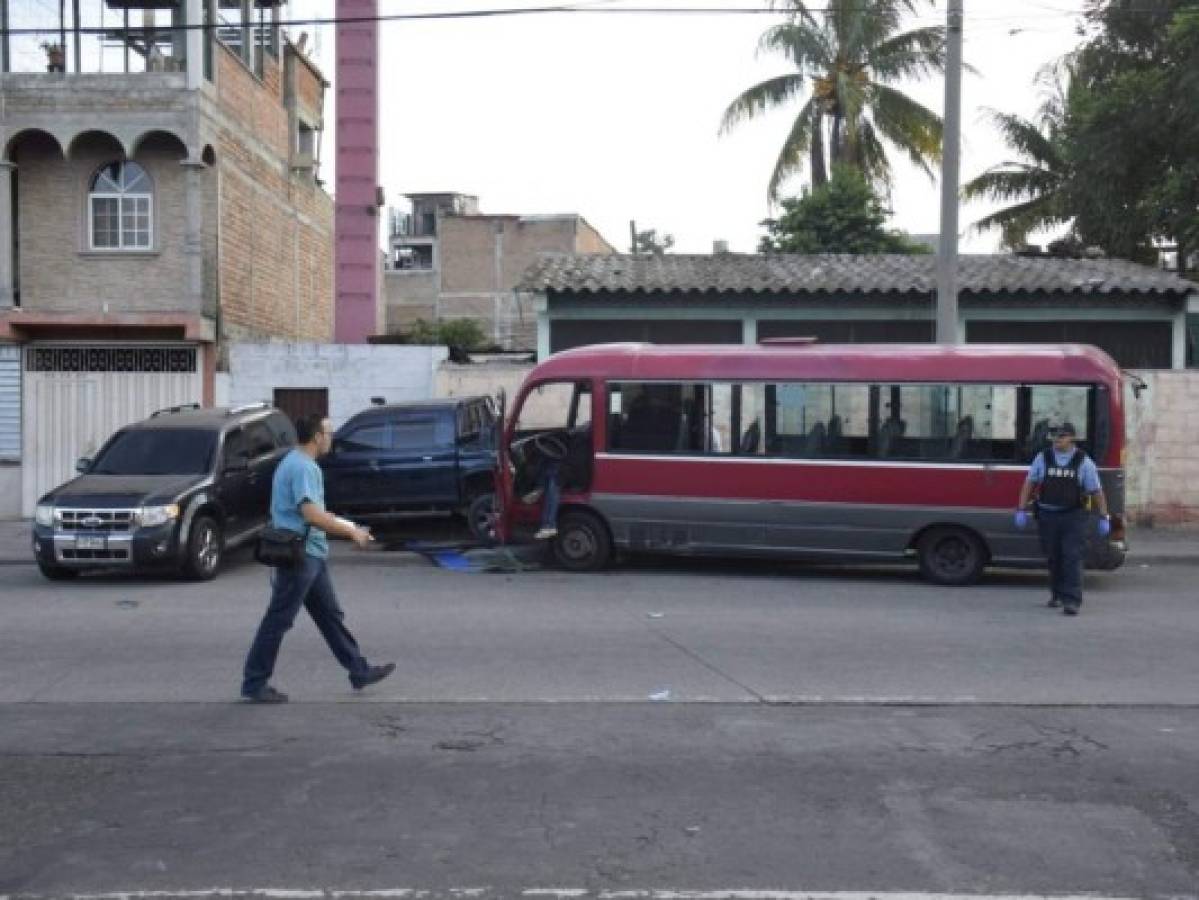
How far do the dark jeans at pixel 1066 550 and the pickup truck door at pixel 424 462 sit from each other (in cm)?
772

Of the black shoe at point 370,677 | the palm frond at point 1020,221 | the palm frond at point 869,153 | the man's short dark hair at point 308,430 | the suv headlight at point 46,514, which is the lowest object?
the black shoe at point 370,677

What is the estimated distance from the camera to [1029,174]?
29.4 metres

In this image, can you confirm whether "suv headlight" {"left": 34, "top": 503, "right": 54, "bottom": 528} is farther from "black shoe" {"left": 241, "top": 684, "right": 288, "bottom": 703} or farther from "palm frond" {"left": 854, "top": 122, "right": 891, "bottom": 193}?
"palm frond" {"left": 854, "top": 122, "right": 891, "bottom": 193}

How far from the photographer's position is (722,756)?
6.92 meters

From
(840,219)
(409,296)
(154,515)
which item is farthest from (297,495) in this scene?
(409,296)

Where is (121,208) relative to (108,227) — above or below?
above

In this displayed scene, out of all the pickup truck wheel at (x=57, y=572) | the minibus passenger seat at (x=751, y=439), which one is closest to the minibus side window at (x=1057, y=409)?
the minibus passenger seat at (x=751, y=439)

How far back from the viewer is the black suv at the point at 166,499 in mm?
13758

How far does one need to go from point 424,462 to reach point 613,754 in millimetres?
10423

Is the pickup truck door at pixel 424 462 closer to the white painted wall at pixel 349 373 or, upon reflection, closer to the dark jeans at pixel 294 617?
the white painted wall at pixel 349 373

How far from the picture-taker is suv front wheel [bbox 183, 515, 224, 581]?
1404cm

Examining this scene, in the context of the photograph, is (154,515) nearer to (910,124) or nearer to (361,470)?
(361,470)

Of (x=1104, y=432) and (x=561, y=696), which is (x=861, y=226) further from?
(x=561, y=696)

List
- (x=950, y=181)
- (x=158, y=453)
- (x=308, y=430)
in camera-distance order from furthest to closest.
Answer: (x=950, y=181) < (x=158, y=453) < (x=308, y=430)
